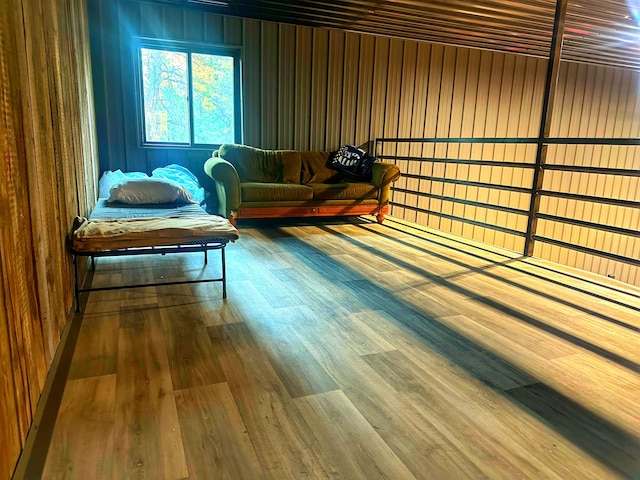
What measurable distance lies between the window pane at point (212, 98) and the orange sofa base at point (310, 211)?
1589mm

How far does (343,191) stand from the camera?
5336mm

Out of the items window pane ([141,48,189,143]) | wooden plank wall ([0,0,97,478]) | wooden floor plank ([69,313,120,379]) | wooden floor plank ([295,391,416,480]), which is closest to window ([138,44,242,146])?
window pane ([141,48,189,143])

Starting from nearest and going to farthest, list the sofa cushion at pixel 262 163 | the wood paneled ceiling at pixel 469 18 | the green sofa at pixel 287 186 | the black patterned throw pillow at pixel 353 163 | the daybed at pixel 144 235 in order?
the daybed at pixel 144 235
the green sofa at pixel 287 186
the wood paneled ceiling at pixel 469 18
the sofa cushion at pixel 262 163
the black patterned throw pillow at pixel 353 163

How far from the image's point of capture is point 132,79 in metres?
5.28

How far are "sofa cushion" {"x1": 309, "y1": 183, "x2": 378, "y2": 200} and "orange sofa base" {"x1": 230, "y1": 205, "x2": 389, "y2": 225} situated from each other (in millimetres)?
131

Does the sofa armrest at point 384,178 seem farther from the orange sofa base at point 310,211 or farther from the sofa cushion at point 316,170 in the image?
the sofa cushion at point 316,170

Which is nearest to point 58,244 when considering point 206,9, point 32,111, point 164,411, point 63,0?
point 32,111

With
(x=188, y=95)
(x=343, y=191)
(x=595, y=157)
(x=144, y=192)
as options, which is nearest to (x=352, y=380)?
(x=144, y=192)

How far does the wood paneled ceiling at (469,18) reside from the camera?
16.9ft

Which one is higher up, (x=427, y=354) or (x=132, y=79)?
(x=132, y=79)

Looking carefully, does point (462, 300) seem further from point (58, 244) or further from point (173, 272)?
point (58, 244)

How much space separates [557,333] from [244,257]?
240cm

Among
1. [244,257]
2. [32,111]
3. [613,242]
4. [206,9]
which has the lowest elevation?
[613,242]

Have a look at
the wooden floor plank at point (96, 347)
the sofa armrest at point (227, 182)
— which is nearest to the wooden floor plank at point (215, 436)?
the wooden floor plank at point (96, 347)
